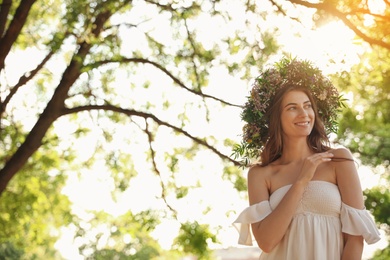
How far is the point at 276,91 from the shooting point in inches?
156

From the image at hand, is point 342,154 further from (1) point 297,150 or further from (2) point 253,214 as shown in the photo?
(2) point 253,214

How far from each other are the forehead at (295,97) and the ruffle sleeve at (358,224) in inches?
23.7

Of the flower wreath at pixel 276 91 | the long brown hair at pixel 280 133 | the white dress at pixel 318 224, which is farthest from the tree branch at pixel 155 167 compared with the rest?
the white dress at pixel 318 224

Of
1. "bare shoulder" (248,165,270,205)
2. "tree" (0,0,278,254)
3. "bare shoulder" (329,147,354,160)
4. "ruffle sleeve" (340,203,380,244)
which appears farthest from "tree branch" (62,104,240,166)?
"ruffle sleeve" (340,203,380,244)

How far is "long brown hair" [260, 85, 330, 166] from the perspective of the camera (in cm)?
384

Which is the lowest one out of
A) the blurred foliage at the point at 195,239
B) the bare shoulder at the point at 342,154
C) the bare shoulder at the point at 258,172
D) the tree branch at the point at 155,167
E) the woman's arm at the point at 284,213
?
the woman's arm at the point at 284,213

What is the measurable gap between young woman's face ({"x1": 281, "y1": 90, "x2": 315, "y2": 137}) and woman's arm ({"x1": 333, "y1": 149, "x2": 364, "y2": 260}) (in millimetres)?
203

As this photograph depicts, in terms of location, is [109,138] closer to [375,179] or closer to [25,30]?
[25,30]

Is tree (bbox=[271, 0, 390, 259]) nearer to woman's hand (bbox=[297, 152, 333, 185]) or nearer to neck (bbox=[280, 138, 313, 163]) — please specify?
neck (bbox=[280, 138, 313, 163])

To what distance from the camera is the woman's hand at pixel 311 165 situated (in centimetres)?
352

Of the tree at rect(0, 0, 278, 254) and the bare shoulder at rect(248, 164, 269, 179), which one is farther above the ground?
the tree at rect(0, 0, 278, 254)

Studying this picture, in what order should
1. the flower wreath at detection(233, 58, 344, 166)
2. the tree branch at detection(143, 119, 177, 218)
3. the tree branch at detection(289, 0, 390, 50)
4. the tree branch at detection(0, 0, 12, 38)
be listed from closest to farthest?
the flower wreath at detection(233, 58, 344, 166), the tree branch at detection(289, 0, 390, 50), the tree branch at detection(0, 0, 12, 38), the tree branch at detection(143, 119, 177, 218)

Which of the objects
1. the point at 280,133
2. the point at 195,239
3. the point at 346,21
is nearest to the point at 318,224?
the point at 280,133

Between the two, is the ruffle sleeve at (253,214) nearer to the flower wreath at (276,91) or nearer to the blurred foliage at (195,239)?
the flower wreath at (276,91)
